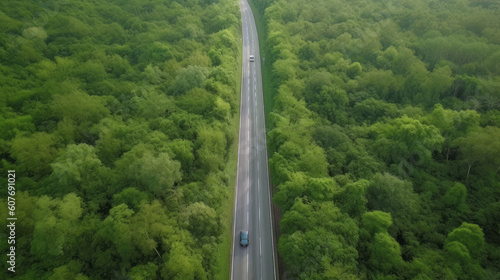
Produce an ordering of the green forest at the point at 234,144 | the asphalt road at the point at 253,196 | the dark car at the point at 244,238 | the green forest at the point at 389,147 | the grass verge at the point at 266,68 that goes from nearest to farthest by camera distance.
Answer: the green forest at the point at 389,147 < the green forest at the point at 234,144 < the asphalt road at the point at 253,196 < the dark car at the point at 244,238 < the grass verge at the point at 266,68

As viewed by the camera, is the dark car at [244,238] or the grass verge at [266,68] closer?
the dark car at [244,238]

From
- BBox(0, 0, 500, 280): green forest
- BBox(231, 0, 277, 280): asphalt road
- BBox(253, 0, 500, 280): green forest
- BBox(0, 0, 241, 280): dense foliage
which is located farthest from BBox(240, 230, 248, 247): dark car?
BBox(253, 0, 500, 280): green forest

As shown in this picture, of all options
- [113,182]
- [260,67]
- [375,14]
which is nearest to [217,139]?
[113,182]

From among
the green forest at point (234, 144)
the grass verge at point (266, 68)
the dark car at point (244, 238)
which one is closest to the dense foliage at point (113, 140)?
the green forest at point (234, 144)

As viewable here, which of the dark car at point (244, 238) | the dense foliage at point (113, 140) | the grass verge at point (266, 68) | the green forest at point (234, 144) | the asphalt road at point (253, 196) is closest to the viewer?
the green forest at point (234, 144)

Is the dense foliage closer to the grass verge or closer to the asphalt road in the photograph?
the asphalt road

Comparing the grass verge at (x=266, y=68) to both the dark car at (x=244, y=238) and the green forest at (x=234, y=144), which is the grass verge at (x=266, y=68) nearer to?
the green forest at (x=234, y=144)

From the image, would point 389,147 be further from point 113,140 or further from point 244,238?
point 113,140

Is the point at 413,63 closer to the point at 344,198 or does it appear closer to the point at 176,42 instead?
the point at 344,198
